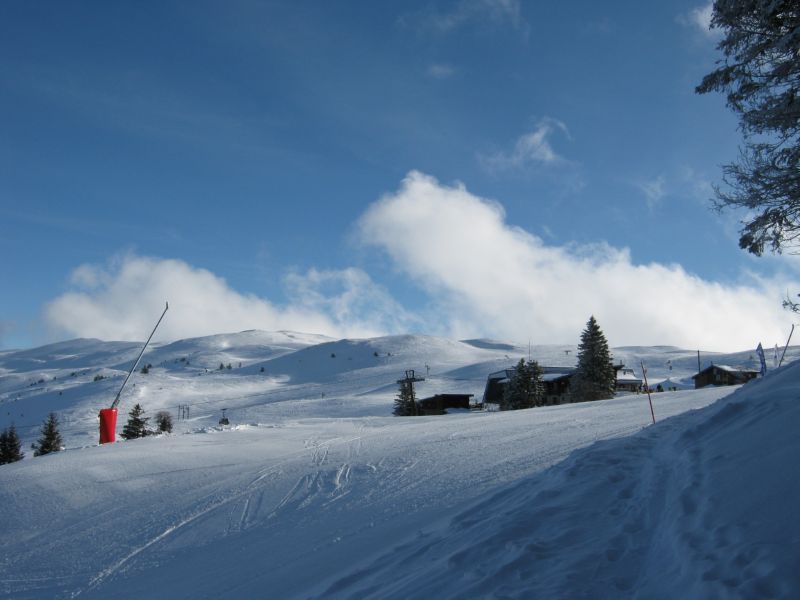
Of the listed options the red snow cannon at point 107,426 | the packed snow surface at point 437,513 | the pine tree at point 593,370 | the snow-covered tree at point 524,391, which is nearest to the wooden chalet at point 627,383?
the snow-covered tree at point 524,391

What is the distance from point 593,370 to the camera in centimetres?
4628

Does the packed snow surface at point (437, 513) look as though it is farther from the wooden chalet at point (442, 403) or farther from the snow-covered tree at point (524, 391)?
the wooden chalet at point (442, 403)

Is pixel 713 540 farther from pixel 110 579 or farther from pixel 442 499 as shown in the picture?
pixel 110 579

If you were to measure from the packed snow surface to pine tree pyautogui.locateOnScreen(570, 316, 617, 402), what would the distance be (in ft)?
93.9

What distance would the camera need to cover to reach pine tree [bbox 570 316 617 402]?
45.6 metres

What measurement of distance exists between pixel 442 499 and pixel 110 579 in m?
5.19

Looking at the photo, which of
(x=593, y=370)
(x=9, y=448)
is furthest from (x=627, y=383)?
(x=9, y=448)

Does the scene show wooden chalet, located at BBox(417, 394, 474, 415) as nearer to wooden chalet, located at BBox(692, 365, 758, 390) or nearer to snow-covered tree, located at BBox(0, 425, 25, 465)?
wooden chalet, located at BBox(692, 365, 758, 390)

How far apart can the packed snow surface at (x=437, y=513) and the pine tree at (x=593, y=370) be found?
93.9ft

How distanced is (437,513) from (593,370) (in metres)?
40.9

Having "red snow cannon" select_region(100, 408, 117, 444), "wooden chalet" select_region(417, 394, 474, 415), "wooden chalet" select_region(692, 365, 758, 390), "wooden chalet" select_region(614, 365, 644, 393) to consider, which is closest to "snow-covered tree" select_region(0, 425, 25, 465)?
"red snow cannon" select_region(100, 408, 117, 444)

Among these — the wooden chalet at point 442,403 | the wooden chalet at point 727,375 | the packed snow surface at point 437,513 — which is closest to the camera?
the packed snow surface at point 437,513

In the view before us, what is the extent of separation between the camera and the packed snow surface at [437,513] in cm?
479

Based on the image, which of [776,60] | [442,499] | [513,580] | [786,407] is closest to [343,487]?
[442,499]
